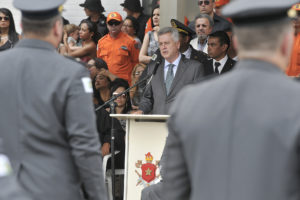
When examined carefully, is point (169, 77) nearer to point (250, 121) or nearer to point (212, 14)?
point (212, 14)

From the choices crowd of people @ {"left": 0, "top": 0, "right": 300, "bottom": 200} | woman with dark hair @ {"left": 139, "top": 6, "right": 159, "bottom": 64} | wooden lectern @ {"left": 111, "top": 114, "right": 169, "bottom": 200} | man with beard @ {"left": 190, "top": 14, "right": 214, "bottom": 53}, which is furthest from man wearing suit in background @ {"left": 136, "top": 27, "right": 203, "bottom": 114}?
woman with dark hair @ {"left": 139, "top": 6, "right": 159, "bottom": 64}

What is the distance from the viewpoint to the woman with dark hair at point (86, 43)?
9.49 m

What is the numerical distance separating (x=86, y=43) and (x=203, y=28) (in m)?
2.24

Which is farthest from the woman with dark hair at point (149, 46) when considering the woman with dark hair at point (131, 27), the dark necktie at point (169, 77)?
the dark necktie at point (169, 77)

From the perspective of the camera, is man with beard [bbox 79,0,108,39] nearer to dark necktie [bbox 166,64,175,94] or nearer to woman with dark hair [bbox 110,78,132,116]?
woman with dark hair [bbox 110,78,132,116]

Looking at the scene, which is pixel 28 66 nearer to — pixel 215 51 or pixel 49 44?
pixel 49 44

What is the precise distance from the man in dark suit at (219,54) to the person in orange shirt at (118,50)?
227 cm

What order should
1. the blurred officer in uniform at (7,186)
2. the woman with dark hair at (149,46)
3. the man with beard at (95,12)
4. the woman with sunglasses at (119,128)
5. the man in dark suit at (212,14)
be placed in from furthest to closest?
the man with beard at (95,12)
the woman with dark hair at (149,46)
the man in dark suit at (212,14)
the woman with sunglasses at (119,128)
the blurred officer in uniform at (7,186)

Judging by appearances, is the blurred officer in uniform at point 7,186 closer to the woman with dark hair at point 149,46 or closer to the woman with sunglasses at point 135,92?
the woman with sunglasses at point 135,92

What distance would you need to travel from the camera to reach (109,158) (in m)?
7.69

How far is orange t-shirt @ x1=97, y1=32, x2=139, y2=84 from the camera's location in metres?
9.70

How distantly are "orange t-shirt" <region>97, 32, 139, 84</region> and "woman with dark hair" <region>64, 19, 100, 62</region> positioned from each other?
22 centimetres

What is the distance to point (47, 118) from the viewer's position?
3.01 meters

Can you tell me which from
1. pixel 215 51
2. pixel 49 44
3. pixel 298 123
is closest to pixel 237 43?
pixel 298 123
